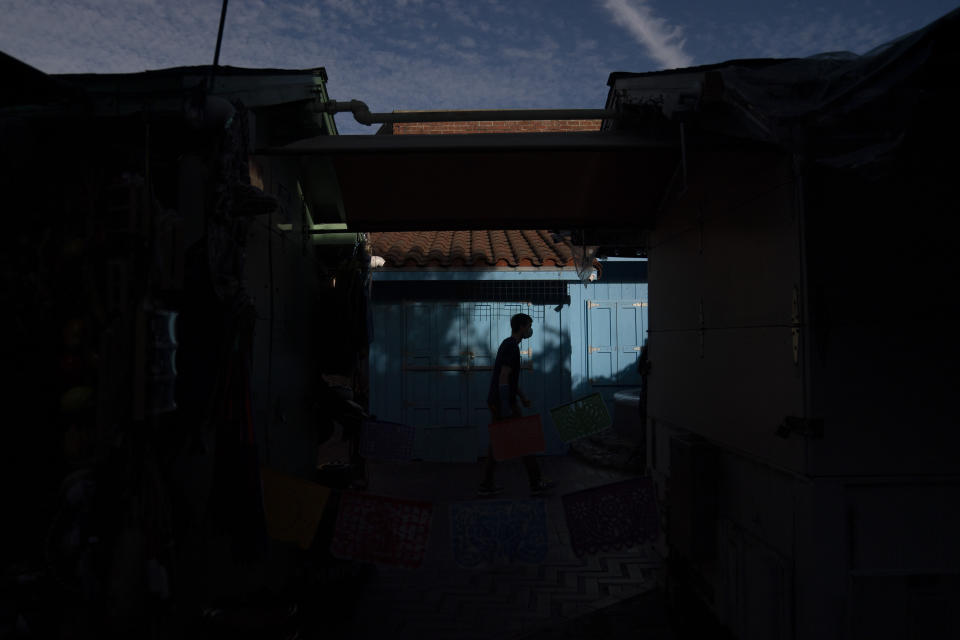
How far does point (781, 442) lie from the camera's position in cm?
276

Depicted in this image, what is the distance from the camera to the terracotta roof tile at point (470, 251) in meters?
9.29

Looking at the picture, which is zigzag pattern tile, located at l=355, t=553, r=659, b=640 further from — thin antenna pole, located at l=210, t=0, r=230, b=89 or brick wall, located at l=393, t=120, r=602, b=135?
brick wall, located at l=393, t=120, r=602, b=135

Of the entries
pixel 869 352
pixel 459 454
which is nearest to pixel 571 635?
pixel 459 454

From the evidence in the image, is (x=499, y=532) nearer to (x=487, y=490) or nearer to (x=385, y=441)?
(x=385, y=441)

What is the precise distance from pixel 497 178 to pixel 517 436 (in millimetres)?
2025

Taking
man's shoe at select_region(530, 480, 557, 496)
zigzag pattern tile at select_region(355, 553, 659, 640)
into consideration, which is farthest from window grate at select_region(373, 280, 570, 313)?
zigzag pattern tile at select_region(355, 553, 659, 640)

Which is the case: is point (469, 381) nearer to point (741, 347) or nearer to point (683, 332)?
point (683, 332)

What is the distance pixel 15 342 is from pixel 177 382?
0.78 meters

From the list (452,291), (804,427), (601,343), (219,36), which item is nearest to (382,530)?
(804,427)

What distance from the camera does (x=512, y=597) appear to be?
4680mm

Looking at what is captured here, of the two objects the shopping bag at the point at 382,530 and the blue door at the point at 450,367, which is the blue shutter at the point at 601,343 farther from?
the shopping bag at the point at 382,530

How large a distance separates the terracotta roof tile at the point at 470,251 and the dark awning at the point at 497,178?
3990mm

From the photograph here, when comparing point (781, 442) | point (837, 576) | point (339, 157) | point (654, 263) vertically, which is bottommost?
point (837, 576)

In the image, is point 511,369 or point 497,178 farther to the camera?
point 511,369
